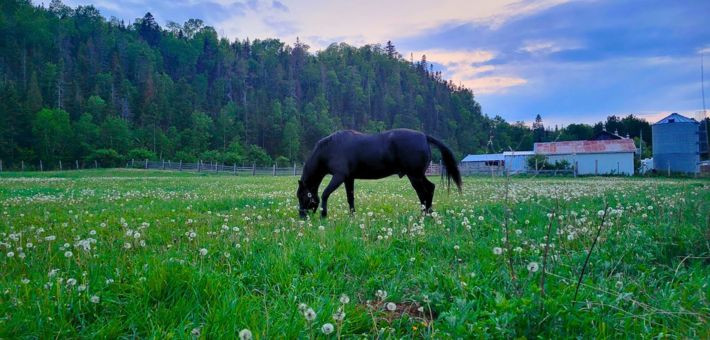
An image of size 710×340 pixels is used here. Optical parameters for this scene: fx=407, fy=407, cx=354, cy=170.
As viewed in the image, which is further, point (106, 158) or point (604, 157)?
point (106, 158)

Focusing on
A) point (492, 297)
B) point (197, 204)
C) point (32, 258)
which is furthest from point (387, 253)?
point (197, 204)

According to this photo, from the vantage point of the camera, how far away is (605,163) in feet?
233

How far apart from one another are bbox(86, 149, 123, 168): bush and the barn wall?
3346 inches

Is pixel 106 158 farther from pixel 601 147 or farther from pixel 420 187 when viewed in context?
pixel 601 147

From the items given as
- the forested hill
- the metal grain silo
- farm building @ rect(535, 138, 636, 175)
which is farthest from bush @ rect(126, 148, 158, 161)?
the metal grain silo

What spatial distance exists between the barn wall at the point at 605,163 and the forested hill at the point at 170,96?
57253 millimetres

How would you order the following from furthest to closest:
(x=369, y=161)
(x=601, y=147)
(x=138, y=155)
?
(x=138, y=155)
(x=601, y=147)
(x=369, y=161)

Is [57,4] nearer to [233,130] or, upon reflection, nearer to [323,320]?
[233,130]

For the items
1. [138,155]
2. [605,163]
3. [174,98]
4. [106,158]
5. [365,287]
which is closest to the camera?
[365,287]

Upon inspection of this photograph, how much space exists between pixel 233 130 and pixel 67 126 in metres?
39.9

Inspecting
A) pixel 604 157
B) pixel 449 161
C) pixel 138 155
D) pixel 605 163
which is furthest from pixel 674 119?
pixel 138 155

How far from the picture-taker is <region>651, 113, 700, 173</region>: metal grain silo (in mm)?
66144

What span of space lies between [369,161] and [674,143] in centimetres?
8010

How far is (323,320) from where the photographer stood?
288 cm
